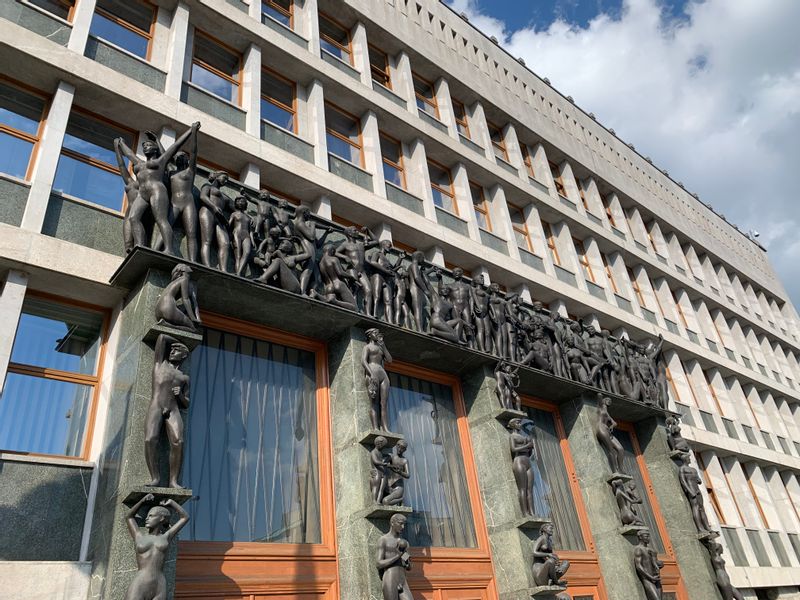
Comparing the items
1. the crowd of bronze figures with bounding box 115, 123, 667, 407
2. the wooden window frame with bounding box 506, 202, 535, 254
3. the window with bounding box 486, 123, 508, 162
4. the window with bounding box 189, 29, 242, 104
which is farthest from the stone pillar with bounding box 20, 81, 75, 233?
the window with bounding box 486, 123, 508, 162

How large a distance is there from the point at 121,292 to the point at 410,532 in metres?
6.14

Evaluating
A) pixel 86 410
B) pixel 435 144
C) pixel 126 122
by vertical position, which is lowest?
pixel 86 410

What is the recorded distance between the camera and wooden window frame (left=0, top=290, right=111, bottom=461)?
8.80 meters

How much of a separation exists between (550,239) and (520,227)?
5.82ft

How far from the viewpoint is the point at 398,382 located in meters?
12.8

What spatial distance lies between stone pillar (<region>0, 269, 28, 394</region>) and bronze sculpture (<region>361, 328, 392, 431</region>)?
17.2 ft

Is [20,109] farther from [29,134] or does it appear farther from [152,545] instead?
[152,545]

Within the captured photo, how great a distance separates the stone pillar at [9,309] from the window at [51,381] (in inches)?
13.2

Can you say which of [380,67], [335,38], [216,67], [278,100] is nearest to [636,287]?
[380,67]

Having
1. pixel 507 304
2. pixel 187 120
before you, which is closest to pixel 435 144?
pixel 507 304

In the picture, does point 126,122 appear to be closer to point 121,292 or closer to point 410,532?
point 121,292

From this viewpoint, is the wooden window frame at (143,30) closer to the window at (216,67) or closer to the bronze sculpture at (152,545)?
the window at (216,67)

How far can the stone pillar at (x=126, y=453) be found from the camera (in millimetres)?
7212

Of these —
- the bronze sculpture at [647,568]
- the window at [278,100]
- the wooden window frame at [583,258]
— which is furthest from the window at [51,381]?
the wooden window frame at [583,258]
